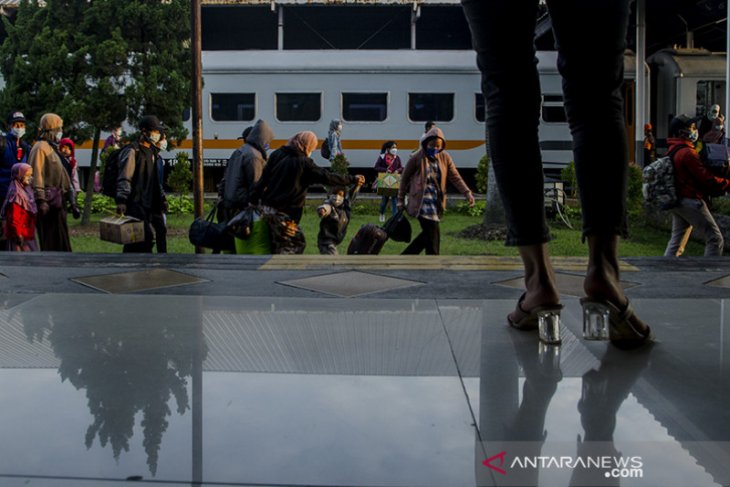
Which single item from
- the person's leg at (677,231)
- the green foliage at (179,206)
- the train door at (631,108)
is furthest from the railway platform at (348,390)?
the train door at (631,108)

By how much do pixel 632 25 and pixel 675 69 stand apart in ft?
9.24

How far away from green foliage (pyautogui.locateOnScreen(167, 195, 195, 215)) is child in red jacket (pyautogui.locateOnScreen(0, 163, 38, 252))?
8.58 m

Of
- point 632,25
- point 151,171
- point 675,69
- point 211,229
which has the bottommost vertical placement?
point 211,229

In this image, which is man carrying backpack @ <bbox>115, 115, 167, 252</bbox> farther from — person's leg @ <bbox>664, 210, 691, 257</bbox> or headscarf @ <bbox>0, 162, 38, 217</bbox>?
person's leg @ <bbox>664, 210, 691, 257</bbox>

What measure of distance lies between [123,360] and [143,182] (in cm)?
639

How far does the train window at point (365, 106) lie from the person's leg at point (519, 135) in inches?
658

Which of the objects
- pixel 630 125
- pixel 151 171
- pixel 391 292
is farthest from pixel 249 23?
pixel 391 292

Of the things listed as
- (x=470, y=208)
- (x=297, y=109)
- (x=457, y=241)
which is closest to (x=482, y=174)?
(x=470, y=208)

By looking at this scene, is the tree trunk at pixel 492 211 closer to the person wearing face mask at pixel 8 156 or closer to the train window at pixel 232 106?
the person wearing face mask at pixel 8 156

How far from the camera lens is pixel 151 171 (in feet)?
26.4

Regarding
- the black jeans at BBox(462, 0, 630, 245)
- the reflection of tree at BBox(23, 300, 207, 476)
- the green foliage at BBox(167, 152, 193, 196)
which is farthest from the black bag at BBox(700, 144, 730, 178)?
the green foliage at BBox(167, 152, 193, 196)

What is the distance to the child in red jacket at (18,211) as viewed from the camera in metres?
7.53

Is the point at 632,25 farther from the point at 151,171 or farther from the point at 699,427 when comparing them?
the point at 699,427

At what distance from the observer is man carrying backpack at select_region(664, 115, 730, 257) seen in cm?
767
